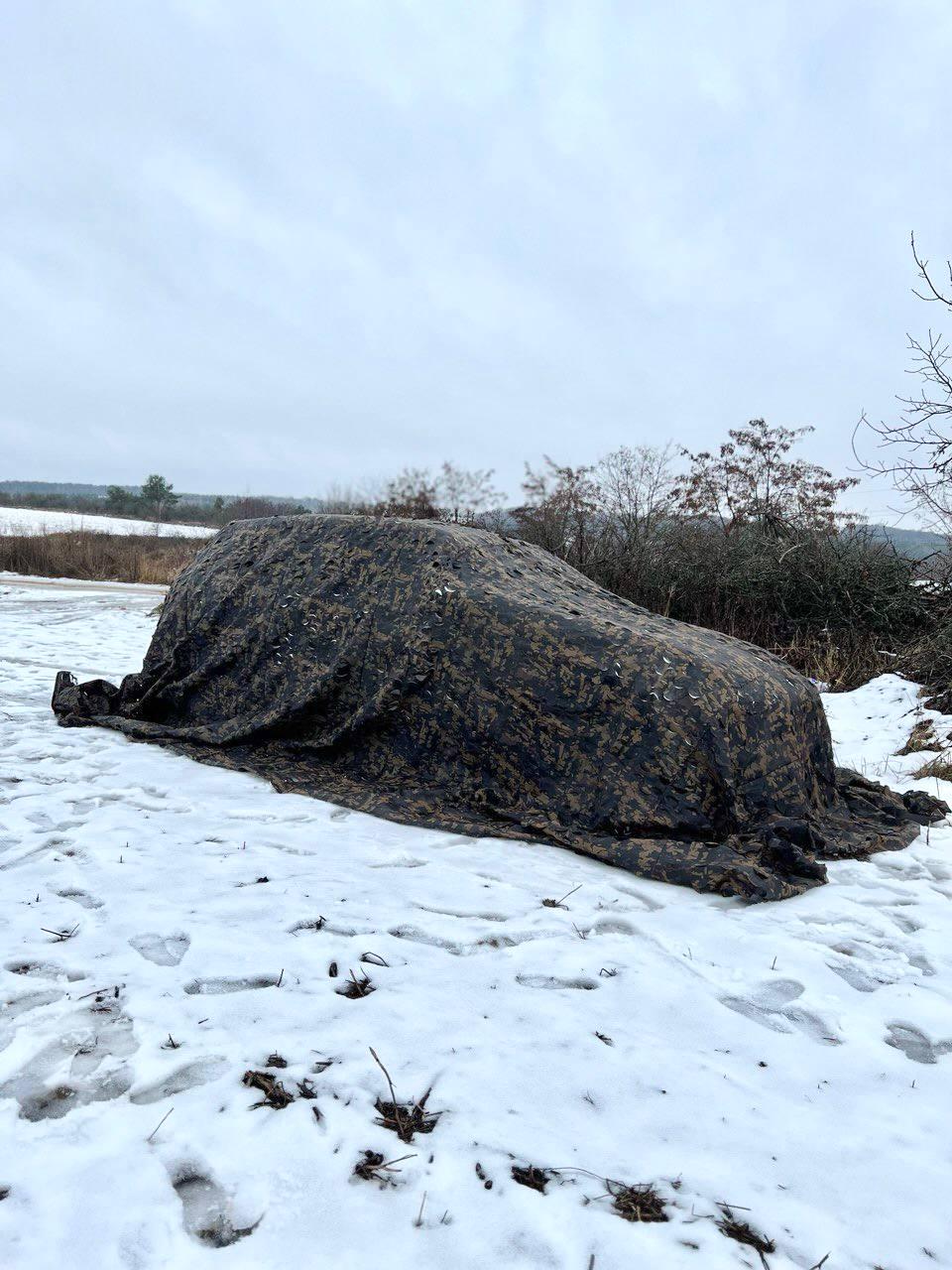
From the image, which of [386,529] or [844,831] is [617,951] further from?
[386,529]

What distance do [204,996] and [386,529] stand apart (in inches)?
115

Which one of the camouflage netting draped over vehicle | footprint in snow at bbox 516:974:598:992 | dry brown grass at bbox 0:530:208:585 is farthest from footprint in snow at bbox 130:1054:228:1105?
dry brown grass at bbox 0:530:208:585

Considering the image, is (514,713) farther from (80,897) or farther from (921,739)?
(921,739)

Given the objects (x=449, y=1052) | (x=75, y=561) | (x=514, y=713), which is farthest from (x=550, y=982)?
(x=75, y=561)

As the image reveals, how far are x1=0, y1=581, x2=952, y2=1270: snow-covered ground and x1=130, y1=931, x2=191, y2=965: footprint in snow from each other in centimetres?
2

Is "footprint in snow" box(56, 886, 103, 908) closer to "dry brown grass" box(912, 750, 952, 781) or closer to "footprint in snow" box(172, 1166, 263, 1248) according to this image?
"footprint in snow" box(172, 1166, 263, 1248)

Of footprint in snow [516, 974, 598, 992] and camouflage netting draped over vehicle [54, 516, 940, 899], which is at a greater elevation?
camouflage netting draped over vehicle [54, 516, 940, 899]

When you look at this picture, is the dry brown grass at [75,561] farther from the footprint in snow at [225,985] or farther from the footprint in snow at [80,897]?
the footprint in snow at [225,985]

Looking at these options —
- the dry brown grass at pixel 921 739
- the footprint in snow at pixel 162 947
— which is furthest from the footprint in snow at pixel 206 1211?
the dry brown grass at pixel 921 739

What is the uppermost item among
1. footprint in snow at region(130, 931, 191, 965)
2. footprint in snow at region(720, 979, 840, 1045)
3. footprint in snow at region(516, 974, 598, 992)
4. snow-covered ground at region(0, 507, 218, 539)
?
snow-covered ground at region(0, 507, 218, 539)

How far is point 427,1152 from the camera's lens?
5.43 ft

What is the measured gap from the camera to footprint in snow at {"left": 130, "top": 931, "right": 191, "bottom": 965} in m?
2.37

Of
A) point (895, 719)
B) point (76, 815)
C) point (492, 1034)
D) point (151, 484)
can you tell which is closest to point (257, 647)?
point (76, 815)

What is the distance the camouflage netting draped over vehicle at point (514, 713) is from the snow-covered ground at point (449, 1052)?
286mm
